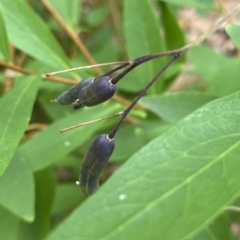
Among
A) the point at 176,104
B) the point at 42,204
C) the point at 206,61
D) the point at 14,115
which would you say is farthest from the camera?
the point at 206,61

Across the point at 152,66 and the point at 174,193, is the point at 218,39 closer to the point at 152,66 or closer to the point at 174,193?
the point at 152,66

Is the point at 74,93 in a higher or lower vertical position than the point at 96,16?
higher

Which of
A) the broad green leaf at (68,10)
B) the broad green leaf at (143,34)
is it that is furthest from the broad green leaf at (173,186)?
the broad green leaf at (68,10)

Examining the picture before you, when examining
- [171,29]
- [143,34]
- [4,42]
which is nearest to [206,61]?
[171,29]

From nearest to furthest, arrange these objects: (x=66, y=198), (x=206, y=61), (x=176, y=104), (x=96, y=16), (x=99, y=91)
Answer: (x=99, y=91) < (x=176, y=104) < (x=66, y=198) < (x=206, y=61) < (x=96, y=16)

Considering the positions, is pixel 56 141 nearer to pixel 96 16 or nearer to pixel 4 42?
pixel 4 42

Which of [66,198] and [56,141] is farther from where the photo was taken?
[66,198]

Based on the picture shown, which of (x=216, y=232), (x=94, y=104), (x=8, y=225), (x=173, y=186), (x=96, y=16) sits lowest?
(x=216, y=232)

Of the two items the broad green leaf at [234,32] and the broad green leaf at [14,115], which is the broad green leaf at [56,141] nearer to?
the broad green leaf at [14,115]
